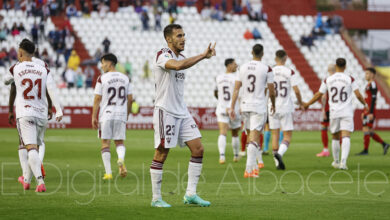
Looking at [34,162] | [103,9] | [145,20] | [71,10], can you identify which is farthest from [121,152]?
[103,9]

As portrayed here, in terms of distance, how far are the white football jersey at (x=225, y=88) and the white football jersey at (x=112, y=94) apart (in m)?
4.60

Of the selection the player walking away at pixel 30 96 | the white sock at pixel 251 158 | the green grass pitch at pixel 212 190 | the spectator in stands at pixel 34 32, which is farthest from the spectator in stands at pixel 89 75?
the player walking away at pixel 30 96

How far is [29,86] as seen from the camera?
11.1m

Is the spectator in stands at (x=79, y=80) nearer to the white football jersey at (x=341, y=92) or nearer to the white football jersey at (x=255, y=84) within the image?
the white football jersey at (x=341, y=92)

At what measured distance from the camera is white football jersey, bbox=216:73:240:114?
17.9 meters

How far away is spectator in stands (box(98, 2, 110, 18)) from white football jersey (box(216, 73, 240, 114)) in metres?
25.8

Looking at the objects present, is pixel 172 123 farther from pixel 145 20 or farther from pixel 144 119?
pixel 145 20

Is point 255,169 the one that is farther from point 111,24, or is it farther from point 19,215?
point 111,24

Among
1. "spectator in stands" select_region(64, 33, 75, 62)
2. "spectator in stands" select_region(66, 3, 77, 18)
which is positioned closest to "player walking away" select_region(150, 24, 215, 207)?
"spectator in stands" select_region(64, 33, 75, 62)

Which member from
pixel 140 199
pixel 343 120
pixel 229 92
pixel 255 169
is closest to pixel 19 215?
pixel 140 199

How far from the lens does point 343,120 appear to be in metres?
15.7

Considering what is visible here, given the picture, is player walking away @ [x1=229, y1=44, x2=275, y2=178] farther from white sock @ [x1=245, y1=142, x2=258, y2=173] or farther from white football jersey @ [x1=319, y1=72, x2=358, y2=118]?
white football jersey @ [x1=319, y1=72, x2=358, y2=118]

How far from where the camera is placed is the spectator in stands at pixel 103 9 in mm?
42688

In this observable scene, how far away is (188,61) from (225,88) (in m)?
9.25
